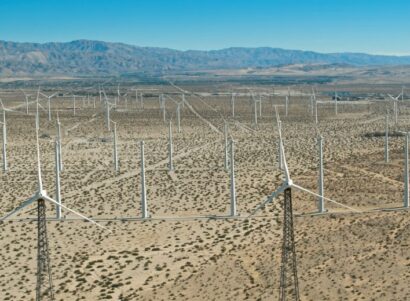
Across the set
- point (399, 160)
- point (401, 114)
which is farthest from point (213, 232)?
point (401, 114)

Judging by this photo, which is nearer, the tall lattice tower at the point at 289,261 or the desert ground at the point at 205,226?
the tall lattice tower at the point at 289,261

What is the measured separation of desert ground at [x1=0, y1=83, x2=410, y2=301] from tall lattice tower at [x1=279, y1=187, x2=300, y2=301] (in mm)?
585

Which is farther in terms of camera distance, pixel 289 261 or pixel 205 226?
pixel 205 226

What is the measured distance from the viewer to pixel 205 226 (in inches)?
1455

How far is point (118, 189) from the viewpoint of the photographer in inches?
1873

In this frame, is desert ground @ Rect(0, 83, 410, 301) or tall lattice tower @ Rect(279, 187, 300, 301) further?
desert ground @ Rect(0, 83, 410, 301)

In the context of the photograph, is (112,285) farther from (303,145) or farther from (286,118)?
(286,118)

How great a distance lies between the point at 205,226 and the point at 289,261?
8819 millimetres

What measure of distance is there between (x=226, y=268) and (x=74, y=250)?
830 centimetres

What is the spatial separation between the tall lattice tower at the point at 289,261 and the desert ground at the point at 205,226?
0.58 meters

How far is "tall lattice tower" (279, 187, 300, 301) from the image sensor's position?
21153 mm

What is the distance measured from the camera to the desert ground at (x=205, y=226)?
27859mm

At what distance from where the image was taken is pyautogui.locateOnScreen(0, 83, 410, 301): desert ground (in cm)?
2786

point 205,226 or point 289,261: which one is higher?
point 289,261
